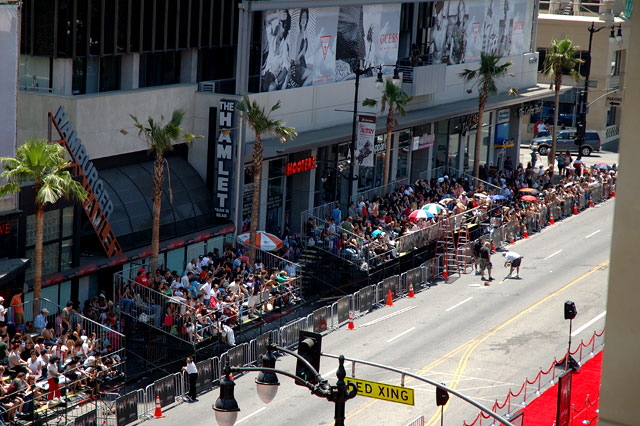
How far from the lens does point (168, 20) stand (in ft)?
133

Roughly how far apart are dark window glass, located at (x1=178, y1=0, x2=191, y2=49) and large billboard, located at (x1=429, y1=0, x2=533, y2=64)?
2225cm

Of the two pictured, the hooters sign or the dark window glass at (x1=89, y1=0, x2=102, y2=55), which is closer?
the dark window glass at (x1=89, y1=0, x2=102, y2=55)

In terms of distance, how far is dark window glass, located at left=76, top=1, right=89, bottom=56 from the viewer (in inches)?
1416

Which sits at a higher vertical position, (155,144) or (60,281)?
(155,144)

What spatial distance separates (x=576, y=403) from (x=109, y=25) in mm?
20025

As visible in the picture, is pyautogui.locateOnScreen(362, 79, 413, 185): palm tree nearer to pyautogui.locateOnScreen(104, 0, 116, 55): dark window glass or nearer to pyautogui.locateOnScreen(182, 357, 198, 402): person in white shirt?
pyautogui.locateOnScreen(104, 0, 116, 55): dark window glass

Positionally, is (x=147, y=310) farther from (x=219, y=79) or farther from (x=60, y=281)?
(x=219, y=79)

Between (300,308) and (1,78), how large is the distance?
583 inches

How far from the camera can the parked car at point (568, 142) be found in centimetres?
7812

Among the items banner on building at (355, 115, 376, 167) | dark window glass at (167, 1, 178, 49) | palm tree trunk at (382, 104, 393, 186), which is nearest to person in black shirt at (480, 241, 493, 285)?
banner on building at (355, 115, 376, 167)

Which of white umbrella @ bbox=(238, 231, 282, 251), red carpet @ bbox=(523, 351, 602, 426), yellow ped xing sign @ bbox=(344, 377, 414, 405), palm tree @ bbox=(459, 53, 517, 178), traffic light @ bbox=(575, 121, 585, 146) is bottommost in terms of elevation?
red carpet @ bbox=(523, 351, 602, 426)

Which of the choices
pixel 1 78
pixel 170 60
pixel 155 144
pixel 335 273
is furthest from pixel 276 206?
pixel 1 78

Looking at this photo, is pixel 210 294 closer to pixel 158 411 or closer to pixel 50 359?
pixel 158 411

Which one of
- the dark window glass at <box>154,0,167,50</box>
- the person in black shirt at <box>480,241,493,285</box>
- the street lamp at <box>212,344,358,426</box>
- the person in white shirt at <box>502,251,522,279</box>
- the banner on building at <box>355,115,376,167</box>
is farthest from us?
the banner on building at <box>355,115,376,167</box>
